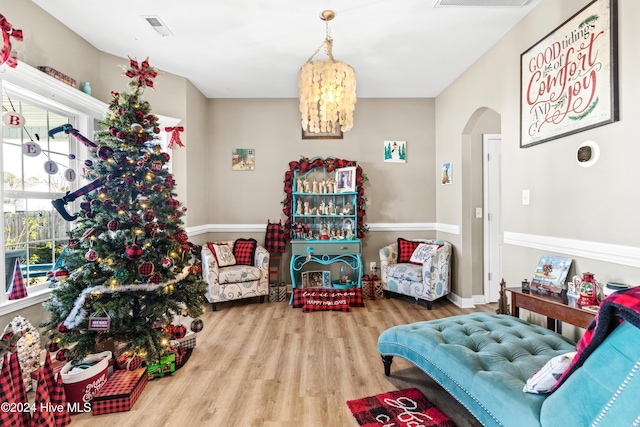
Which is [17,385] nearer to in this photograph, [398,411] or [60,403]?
[60,403]

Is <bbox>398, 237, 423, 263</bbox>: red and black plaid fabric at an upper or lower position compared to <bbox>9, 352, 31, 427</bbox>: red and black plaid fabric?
upper

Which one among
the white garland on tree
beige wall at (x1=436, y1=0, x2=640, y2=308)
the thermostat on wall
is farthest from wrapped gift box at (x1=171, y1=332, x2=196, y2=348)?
the thermostat on wall

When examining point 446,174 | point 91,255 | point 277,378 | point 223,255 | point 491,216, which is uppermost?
point 446,174

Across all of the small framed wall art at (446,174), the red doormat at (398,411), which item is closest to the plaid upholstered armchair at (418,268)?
the small framed wall art at (446,174)

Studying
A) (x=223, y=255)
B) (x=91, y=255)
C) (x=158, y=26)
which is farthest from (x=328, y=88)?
(x=223, y=255)

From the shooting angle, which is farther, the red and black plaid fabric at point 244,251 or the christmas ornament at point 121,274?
the red and black plaid fabric at point 244,251

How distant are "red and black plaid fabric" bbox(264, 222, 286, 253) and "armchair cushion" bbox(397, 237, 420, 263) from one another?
1.61 metres

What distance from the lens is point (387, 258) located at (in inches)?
168

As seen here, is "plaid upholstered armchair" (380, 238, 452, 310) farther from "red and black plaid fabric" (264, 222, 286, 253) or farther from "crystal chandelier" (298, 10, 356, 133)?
"crystal chandelier" (298, 10, 356, 133)

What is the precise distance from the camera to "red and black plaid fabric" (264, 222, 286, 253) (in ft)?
14.8

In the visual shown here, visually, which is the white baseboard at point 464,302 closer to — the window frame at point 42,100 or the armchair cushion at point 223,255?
the armchair cushion at point 223,255

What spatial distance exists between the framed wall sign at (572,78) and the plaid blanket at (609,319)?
137cm

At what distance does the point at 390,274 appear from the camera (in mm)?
4141

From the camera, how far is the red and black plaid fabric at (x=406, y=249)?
4.35m
